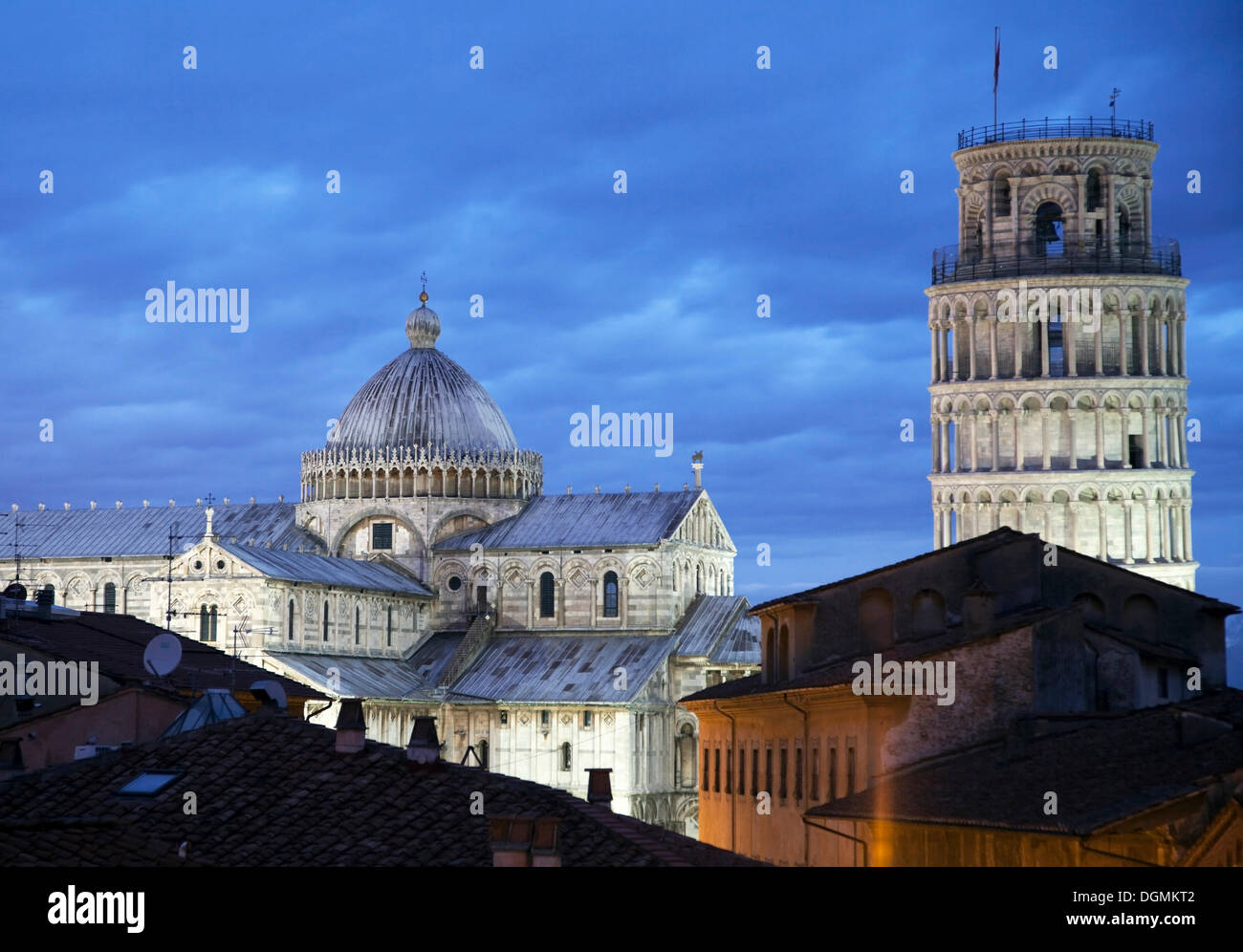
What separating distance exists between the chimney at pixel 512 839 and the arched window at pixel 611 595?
258ft

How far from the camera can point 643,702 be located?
100938 millimetres

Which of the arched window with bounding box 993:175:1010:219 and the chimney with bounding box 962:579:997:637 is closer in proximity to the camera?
the chimney with bounding box 962:579:997:637

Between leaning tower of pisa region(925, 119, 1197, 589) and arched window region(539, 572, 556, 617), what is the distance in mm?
19413

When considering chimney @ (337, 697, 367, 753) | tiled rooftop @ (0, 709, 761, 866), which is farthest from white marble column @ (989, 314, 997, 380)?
chimney @ (337, 697, 367, 753)

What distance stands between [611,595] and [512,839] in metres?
79.4

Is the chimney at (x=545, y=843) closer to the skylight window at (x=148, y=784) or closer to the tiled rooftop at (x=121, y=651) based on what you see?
the skylight window at (x=148, y=784)

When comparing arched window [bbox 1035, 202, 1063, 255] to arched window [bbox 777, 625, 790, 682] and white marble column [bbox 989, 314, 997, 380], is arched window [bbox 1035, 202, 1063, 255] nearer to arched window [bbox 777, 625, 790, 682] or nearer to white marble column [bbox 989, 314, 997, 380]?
white marble column [bbox 989, 314, 997, 380]

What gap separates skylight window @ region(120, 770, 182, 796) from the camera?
35.6m

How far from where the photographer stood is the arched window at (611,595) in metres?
109

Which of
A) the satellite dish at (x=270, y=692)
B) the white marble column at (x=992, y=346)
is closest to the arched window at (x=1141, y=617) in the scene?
the satellite dish at (x=270, y=692)
